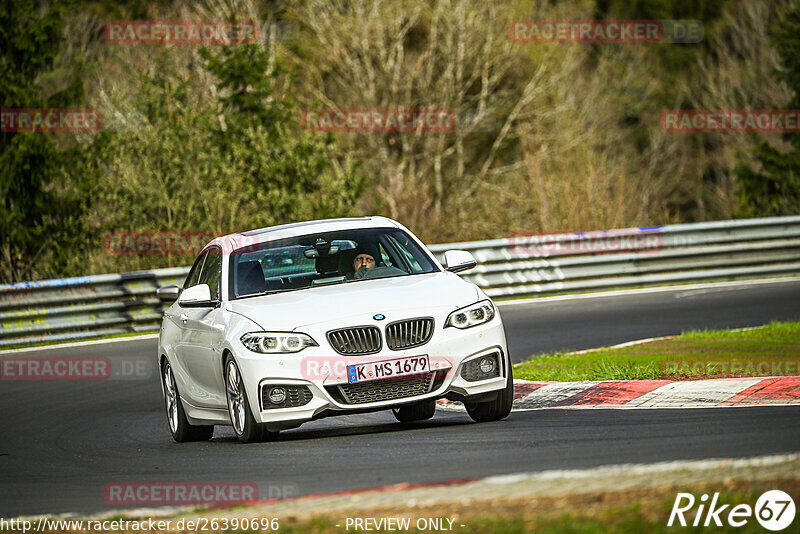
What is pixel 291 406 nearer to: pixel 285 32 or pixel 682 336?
pixel 682 336

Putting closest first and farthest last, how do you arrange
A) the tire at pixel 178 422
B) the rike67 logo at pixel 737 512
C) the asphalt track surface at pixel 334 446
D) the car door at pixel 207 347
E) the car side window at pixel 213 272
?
the rike67 logo at pixel 737 512 < the asphalt track surface at pixel 334 446 < the car door at pixel 207 347 < the car side window at pixel 213 272 < the tire at pixel 178 422

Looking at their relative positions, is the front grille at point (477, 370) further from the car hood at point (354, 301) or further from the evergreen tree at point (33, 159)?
the evergreen tree at point (33, 159)

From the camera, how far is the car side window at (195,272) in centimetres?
1128

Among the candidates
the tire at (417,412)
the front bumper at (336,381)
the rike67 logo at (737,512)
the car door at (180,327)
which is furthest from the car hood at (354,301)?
the rike67 logo at (737,512)

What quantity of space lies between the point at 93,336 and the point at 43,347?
114 centimetres

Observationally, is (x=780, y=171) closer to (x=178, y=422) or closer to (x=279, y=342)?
(x=178, y=422)

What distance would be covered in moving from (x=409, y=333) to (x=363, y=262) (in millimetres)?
1420

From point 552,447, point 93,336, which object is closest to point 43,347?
point 93,336

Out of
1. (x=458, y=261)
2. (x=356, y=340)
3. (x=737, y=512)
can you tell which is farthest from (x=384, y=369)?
(x=737, y=512)

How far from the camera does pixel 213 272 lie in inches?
422

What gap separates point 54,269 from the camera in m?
24.9

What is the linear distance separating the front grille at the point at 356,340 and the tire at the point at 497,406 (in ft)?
3.35

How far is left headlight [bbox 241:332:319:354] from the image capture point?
8969 mm

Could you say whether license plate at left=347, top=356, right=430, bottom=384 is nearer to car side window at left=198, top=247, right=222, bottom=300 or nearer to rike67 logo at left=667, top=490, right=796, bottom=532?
car side window at left=198, top=247, right=222, bottom=300
